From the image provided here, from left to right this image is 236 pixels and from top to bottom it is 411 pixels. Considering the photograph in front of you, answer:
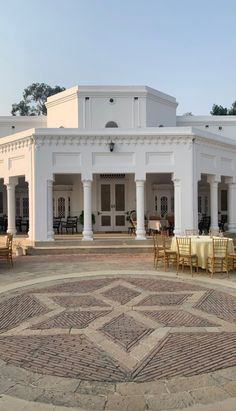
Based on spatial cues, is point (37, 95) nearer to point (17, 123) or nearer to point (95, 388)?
point (17, 123)

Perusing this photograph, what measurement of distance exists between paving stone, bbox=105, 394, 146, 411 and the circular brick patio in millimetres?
387

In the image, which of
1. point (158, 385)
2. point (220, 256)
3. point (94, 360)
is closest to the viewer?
point (158, 385)

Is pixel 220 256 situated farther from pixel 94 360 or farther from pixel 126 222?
pixel 126 222

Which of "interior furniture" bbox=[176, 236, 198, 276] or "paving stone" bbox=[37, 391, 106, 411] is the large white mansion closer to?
"interior furniture" bbox=[176, 236, 198, 276]

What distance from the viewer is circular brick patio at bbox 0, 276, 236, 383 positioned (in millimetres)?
4680

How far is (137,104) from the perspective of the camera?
1931 cm

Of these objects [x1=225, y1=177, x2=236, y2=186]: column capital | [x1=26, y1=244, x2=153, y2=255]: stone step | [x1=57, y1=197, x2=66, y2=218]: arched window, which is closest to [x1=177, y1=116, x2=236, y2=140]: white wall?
[x1=225, y1=177, x2=236, y2=186]: column capital

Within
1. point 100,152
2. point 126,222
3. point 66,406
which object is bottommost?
point 66,406

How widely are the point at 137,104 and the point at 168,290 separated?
12805 mm

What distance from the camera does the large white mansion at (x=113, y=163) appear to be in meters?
14.9

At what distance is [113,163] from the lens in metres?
15.1

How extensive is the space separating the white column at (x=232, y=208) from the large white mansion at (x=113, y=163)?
0.16 ft

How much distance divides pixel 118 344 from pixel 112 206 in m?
13.3

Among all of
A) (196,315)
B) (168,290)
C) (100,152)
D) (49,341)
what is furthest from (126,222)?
(49,341)
